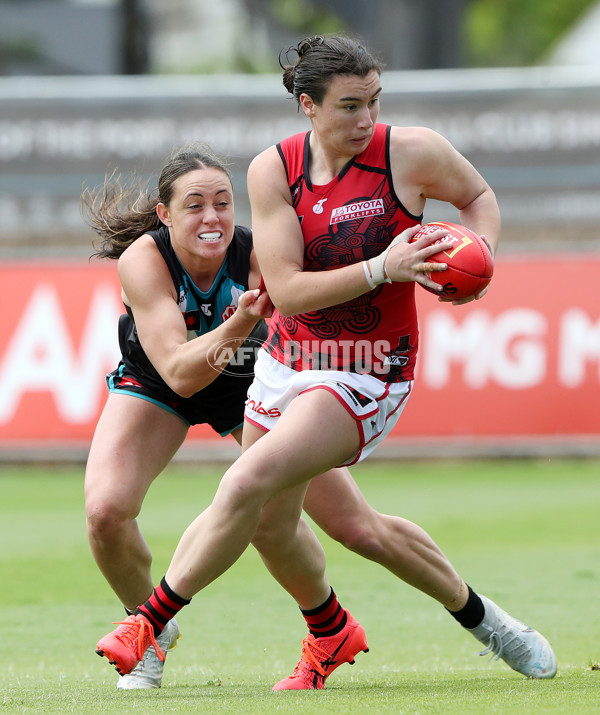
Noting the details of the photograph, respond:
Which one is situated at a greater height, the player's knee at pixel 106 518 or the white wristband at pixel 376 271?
the white wristband at pixel 376 271

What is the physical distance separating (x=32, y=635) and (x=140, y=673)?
1566 mm

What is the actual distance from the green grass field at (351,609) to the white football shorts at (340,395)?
100 centimetres

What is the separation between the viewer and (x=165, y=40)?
Result: 33.1 metres

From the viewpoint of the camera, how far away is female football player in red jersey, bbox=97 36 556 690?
14.6 feet

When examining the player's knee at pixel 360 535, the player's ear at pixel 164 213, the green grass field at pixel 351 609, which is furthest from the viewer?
the player's ear at pixel 164 213

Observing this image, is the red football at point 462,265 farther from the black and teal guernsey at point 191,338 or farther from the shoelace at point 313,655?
the shoelace at point 313,655

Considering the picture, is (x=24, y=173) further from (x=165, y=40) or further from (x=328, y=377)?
(x=165, y=40)

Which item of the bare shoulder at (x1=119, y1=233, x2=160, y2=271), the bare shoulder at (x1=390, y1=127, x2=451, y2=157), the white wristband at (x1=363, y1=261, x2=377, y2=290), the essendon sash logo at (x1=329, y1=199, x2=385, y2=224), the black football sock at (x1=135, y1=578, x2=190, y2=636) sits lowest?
the black football sock at (x1=135, y1=578, x2=190, y2=636)

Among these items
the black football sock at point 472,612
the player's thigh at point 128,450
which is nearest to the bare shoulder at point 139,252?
the player's thigh at point 128,450

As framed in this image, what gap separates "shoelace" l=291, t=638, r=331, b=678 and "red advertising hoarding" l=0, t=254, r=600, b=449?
8272mm

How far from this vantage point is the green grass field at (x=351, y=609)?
4.51 m

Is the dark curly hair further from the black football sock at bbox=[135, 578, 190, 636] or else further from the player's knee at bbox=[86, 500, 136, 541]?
the black football sock at bbox=[135, 578, 190, 636]

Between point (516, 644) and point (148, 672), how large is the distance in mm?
1503

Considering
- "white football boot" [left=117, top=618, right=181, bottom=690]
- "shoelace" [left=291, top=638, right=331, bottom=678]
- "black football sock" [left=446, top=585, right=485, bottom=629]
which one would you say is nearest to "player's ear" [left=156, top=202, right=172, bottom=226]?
"white football boot" [left=117, top=618, right=181, bottom=690]
